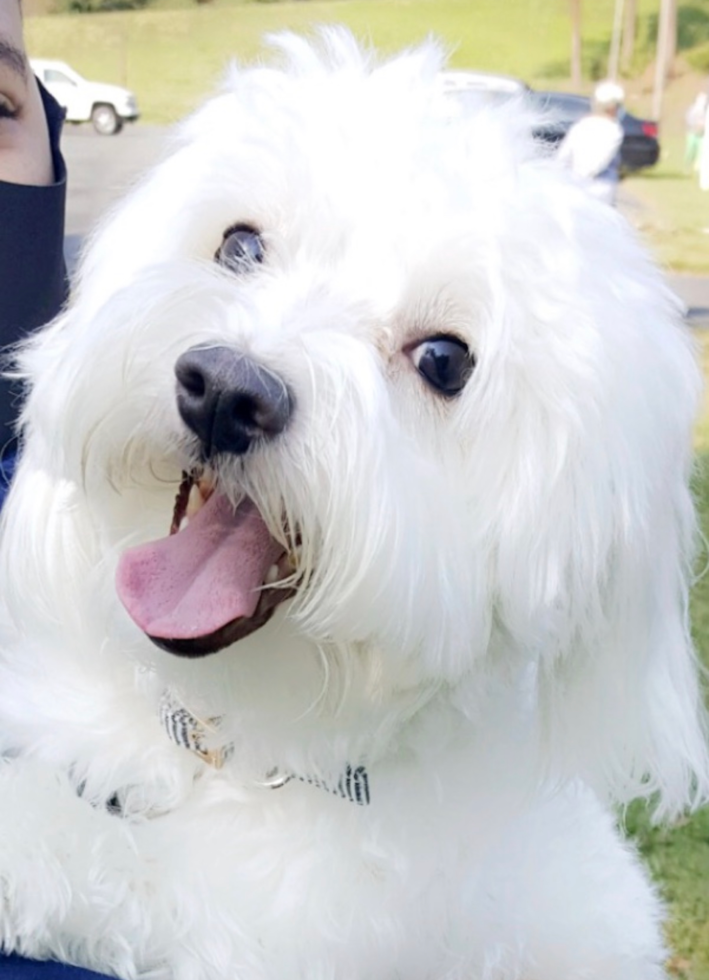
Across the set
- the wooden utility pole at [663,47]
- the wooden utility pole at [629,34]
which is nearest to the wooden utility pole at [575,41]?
the wooden utility pole at [629,34]

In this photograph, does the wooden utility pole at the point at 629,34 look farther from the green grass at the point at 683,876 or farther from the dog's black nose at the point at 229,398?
the dog's black nose at the point at 229,398

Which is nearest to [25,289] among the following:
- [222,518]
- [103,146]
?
[222,518]

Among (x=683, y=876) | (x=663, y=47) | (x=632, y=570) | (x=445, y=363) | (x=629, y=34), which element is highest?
(x=445, y=363)

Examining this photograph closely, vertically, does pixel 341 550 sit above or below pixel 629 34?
above

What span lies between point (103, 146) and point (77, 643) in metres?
9.31

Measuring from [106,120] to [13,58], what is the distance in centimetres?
912

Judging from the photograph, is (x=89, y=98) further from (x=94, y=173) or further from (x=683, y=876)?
(x=683, y=876)

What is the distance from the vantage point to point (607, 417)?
1.24 metres

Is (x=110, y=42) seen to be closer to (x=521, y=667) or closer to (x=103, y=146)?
(x=103, y=146)

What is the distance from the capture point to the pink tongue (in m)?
1.20

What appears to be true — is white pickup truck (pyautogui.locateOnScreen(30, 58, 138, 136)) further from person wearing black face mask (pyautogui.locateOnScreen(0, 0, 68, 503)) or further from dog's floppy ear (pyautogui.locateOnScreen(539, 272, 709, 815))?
dog's floppy ear (pyautogui.locateOnScreen(539, 272, 709, 815))

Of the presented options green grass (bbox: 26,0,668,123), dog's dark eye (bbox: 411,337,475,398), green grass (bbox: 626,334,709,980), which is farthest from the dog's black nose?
green grass (bbox: 26,0,668,123)

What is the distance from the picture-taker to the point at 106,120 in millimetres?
10422

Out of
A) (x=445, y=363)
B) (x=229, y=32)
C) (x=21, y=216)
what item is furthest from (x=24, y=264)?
(x=229, y=32)
